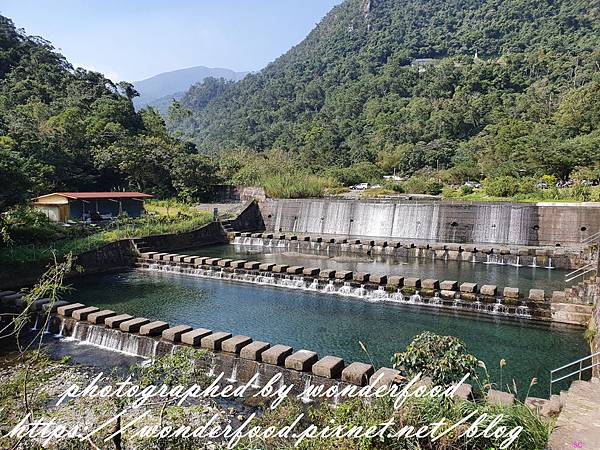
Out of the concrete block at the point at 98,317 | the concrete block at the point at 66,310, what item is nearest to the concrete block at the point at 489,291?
the concrete block at the point at 98,317

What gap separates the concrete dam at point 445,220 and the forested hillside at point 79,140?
9.34 meters

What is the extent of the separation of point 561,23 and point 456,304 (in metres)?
83.6

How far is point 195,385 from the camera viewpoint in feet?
15.9

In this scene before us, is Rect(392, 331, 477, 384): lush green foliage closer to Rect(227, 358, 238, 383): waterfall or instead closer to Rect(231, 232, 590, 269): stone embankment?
Rect(227, 358, 238, 383): waterfall

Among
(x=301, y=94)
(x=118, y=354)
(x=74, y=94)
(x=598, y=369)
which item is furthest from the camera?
(x=301, y=94)

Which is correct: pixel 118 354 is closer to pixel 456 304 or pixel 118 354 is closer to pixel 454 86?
pixel 456 304

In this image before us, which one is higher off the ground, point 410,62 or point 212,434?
point 410,62

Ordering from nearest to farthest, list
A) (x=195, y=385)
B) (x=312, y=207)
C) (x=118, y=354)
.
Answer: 1. (x=195, y=385)
2. (x=118, y=354)
3. (x=312, y=207)

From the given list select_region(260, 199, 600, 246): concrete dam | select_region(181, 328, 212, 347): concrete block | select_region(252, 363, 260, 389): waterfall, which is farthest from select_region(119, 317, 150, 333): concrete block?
select_region(260, 199, 600, 246): concrete dam

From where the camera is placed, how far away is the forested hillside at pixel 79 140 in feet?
89.5

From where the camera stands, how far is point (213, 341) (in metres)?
7.88

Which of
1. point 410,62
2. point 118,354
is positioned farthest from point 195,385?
point 410,62

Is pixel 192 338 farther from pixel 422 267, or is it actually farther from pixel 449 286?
pixel 422 267

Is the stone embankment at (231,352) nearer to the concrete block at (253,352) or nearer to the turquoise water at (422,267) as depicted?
the concrete block at (253,352)
